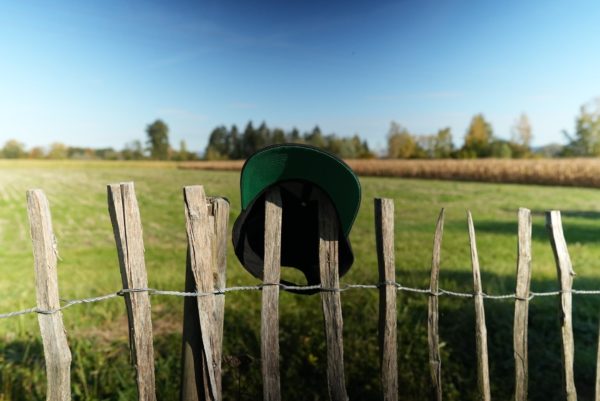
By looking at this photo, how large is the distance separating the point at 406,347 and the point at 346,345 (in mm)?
582

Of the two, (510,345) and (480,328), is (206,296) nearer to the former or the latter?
(480,328)

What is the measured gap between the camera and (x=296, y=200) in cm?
234

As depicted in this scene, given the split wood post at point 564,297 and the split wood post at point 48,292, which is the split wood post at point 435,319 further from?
the split wood post at point 48,292

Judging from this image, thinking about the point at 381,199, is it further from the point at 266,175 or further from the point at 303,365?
the point at 303,365

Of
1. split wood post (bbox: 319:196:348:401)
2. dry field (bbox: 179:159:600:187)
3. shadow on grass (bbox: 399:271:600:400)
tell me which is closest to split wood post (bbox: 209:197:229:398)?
split wood post (bbox: 319:196:348:401)

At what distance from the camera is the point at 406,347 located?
14.1 feet

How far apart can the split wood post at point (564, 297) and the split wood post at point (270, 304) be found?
182 centimetres

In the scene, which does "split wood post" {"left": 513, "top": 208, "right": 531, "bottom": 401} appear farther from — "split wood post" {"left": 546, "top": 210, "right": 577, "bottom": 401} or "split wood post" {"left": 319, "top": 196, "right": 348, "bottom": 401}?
"split wood post" {"left": 319, "top": 196, "right": 348, "bottom": 401}

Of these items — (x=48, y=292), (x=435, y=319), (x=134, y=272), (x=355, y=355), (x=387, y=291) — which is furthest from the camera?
(x=355, y=355)

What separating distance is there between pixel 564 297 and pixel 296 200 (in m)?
1.82

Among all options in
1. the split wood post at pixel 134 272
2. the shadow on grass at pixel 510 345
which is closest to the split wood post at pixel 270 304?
the split wood post at pixel 134 272

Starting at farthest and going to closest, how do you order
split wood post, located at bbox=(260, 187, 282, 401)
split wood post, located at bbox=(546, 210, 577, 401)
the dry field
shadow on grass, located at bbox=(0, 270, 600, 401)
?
the dry field < shadow on grass, located at bbox=(0, 270, 600, 401) < split wood post, located at bbox=(546, 210, 577, 401) < split wood post, located at bbox=(260, 187, 282, 401)

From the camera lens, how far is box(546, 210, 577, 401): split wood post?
108 inches

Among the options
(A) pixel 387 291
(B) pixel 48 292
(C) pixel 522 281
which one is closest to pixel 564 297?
(C) pixel 522 281
